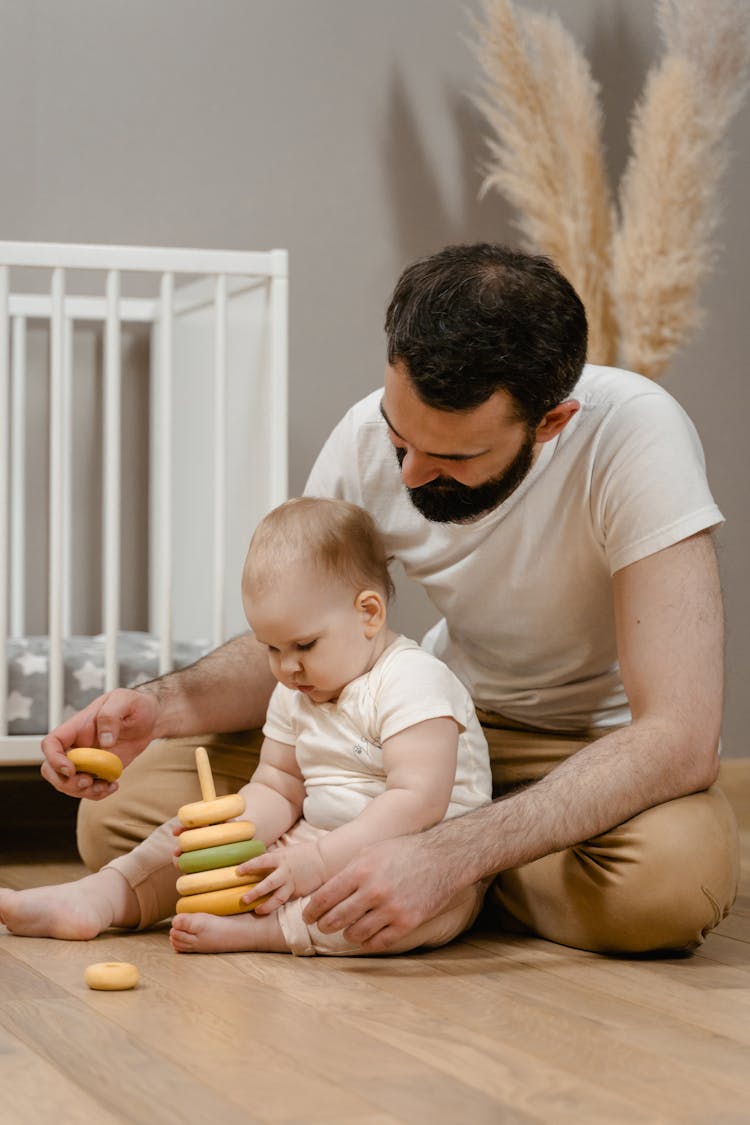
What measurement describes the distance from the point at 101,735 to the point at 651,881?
0.57 metres

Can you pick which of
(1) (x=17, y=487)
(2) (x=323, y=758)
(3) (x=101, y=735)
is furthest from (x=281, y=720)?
(1) (x=17, y=487)

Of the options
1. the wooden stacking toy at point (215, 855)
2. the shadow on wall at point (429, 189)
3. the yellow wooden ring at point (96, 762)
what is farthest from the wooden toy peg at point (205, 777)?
the shadow on wall at point (429, 189)

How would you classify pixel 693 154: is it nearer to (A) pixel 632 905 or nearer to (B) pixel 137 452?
(B) pixel 137 452

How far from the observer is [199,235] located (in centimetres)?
244

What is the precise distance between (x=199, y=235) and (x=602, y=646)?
119 centimetres

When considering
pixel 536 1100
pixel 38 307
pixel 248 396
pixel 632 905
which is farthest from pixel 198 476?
pixel 536 1100

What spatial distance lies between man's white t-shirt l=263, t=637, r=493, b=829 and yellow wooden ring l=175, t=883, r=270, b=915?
0.15 metres

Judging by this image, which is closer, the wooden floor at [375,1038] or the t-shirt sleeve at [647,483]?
the wooden floor at [375,1038]

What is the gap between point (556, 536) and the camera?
151cm

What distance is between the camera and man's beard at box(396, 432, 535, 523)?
56.6 inches

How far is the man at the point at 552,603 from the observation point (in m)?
1.33

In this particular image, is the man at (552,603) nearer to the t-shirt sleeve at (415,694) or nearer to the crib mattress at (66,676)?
the t-shirt sleeve at (415,694)

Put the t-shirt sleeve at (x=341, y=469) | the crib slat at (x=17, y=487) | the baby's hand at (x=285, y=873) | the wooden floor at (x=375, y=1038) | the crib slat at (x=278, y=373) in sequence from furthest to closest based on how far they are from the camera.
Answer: the crib slat at (x=17, y=487), the crib slat at (x=278, y=373), the t-shirt sleeve at (x=341, y=469), the baby's hand at (x=285, y=873), the wooden floor at (x=375, y=1038)

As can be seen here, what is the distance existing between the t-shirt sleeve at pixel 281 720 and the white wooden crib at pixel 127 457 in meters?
0.37
